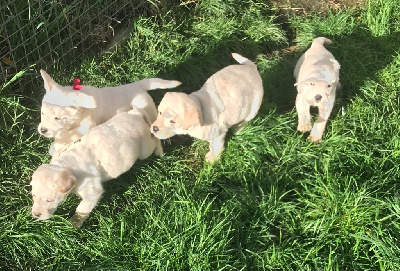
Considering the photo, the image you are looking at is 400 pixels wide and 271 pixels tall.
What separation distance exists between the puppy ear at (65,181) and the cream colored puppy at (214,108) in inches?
35.5

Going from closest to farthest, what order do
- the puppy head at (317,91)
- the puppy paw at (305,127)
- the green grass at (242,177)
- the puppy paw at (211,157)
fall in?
the green grass at (242,177) → the puppy head at (317,91) → the puppy paw at (211,157) → the puppy paw at (305,127)

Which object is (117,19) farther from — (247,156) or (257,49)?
(247,156)

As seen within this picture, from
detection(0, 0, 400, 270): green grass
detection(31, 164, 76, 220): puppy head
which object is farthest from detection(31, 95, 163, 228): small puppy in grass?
detection(0, 0, 400, 270): green grass

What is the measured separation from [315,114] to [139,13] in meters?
2.61

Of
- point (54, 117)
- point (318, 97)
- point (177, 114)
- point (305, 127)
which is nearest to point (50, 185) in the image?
point (54, 117)

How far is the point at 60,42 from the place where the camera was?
5438 mm

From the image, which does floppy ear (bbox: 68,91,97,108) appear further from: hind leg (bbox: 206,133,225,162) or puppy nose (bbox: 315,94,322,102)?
puppy nose (bbox: 315,94,322,102)

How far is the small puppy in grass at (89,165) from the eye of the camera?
374 cm

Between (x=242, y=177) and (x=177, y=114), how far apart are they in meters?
1.00

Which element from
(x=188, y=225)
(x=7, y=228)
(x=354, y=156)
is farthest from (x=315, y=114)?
(x=7, y=228)

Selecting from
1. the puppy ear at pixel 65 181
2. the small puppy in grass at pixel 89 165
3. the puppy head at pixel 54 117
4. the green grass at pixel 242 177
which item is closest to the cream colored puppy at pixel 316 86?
the green grass at pixel 242 177

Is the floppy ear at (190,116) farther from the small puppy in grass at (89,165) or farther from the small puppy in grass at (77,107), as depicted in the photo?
the small puppy in grass at (77,107)

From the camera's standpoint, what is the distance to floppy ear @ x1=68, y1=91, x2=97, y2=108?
13.6 feet

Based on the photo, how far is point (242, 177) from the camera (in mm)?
4715
